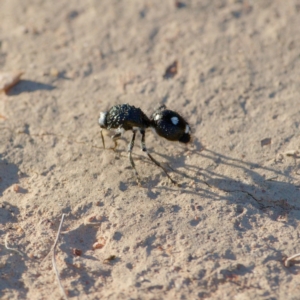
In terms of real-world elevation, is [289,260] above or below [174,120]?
below

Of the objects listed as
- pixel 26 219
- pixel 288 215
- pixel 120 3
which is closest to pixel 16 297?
pixel 26 219

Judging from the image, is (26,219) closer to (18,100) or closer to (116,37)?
(18,100)

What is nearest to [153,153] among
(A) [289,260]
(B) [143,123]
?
(B) [143,123]

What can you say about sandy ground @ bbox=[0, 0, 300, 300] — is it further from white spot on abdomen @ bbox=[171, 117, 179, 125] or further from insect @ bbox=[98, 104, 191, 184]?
white spot on abdomen @ bbox=[171, 117, 179, 125]

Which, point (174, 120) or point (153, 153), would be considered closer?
point (174, 120)

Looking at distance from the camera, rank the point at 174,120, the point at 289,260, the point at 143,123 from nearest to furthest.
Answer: the point at 289,260 → the point at 174,120 → the point at 143,123

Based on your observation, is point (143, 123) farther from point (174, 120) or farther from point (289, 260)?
point (289, 260)

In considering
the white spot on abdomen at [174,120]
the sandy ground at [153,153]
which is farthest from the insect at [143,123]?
the sandy ground at [153,153]
